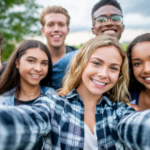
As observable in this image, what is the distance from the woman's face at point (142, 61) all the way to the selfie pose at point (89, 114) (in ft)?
0.69

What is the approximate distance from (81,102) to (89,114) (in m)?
0.17

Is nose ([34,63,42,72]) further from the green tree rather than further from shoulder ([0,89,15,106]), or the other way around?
the green tree

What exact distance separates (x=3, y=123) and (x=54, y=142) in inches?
26.4

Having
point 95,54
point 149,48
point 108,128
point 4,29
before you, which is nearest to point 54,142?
point 108,128

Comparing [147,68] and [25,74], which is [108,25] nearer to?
[147,68]

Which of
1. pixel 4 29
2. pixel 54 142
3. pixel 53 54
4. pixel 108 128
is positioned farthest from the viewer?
pixel 4 29

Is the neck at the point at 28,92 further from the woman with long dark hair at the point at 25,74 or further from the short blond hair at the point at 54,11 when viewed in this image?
the short blond hair at the point at 54,11

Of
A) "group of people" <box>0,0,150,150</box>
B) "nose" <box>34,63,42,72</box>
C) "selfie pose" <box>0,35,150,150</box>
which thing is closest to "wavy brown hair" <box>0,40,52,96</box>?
"group of people" <box>0,0,150,150</box>

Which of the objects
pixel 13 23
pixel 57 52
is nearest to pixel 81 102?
pixel 57 52

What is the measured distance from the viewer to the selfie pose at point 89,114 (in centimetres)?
103

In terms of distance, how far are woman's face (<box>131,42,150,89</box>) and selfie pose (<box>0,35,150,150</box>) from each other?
21cm

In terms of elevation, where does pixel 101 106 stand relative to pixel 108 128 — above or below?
above

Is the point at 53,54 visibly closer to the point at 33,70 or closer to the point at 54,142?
the point at 33,70

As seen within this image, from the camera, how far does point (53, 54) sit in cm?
345
